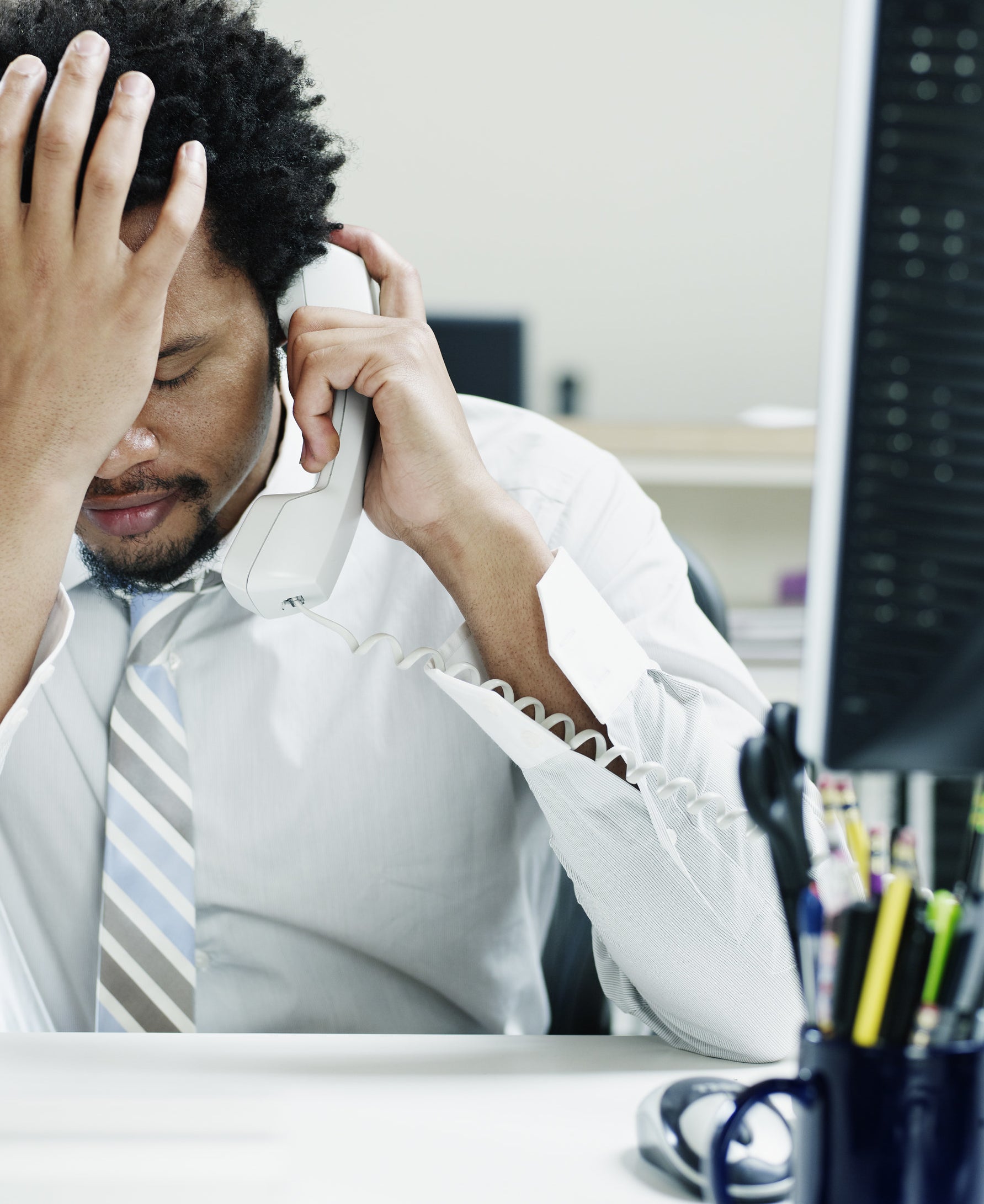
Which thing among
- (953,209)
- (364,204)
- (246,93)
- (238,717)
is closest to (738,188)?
(364,204)

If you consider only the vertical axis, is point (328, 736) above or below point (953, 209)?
below

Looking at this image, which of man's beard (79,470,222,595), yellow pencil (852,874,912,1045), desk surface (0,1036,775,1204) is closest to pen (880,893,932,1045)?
yellow pencil (852,874,912,1045)

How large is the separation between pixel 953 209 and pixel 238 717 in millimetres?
658

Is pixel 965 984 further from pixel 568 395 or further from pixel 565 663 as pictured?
pixel 568 395

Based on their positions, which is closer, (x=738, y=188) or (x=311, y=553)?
(x=311, y=553)

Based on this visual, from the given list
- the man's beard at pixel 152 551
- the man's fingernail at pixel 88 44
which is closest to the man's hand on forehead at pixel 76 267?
the man's fingernail at pixel 88 44

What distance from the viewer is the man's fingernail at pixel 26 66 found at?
0.64 meters

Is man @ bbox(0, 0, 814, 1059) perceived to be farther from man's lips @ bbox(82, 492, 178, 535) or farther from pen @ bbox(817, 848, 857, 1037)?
pen @ bbox(817, 848, 857, 1037)

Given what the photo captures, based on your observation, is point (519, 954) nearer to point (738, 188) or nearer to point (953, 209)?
point (953, 209)

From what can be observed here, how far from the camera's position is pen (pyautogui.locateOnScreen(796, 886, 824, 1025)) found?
0.36 meters

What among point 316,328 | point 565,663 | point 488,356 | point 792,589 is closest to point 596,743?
point 565,663

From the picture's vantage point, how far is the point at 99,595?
2.85 ft

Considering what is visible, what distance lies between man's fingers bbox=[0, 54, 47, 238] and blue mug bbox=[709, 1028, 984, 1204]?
604mm

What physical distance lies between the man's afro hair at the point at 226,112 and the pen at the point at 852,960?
2.01ft
